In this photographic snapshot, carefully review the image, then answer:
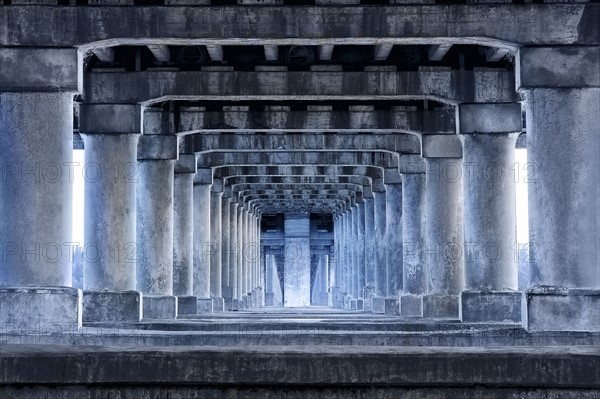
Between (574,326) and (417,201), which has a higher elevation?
(417,201)

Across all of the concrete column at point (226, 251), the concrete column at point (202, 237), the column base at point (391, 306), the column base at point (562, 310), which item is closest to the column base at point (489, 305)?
the column base at point (562, 310)

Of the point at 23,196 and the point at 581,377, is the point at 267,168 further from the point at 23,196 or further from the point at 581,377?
the point at 581,377

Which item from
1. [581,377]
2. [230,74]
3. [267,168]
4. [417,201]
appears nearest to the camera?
[581,377]

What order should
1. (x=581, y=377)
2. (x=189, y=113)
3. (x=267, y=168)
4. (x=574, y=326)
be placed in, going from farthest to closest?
1. (x=267, y=168)
2. (x=189, y=113)
3. (x=574, y=326)
4. (x=581, y=377)

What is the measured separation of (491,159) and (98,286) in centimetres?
806

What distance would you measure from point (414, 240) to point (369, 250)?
13.3 m

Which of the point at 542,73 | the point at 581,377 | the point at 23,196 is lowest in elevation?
the point at 581,377

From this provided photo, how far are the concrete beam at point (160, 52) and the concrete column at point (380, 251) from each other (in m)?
18.3

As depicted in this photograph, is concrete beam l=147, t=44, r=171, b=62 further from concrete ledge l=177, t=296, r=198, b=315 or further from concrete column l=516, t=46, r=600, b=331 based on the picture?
concrete ledge l=177, t=296, r=198, b=315

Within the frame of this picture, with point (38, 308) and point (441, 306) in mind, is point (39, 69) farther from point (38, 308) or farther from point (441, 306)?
point (441, 306)

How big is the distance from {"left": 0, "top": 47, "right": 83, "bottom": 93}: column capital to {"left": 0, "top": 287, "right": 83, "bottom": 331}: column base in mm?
2976

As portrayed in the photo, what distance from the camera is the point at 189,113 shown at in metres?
27.6

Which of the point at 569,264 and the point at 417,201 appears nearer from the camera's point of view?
the point at 569,264

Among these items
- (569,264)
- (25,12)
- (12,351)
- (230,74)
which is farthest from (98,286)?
(12,351)
